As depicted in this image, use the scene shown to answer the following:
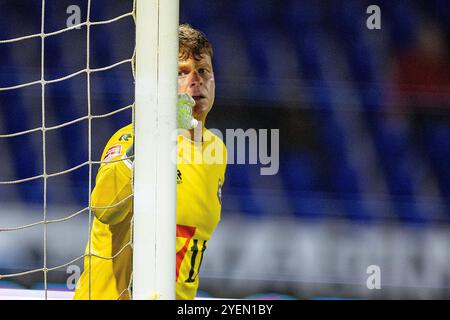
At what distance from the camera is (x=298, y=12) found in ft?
8.06

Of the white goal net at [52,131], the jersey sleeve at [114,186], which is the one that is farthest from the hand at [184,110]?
the white goal net at [52,131]

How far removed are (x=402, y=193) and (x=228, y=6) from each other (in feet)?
2.30

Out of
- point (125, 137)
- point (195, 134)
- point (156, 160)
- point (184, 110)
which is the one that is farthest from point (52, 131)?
point (156, 160)

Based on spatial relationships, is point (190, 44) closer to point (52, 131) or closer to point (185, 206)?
point (185, 206)

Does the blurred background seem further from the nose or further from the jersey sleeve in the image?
the jersey sleeve

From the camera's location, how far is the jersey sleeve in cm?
150

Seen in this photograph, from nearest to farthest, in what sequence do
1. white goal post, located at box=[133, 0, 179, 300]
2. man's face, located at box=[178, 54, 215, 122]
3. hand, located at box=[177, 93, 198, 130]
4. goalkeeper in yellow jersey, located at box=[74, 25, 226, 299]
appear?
white goal post, located at box=[133, 0, 179, 300], hand, located at box=[177, 93, 198, 130], goalkeeper in yellow jersey, located at box=[74, 25, 226, 299], man's face, located at box=[178, 54, 215, 122]

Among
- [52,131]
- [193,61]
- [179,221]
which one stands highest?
[193,61]

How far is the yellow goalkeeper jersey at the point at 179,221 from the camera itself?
159 centimetres

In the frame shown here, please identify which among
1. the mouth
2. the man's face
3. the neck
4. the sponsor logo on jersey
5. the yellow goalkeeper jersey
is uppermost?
the man's face

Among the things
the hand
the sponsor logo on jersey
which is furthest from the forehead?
the hand

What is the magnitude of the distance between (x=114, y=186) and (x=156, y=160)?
0.97 ft

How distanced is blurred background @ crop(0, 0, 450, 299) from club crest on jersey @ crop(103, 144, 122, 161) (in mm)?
754

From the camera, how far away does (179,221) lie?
176 cm
